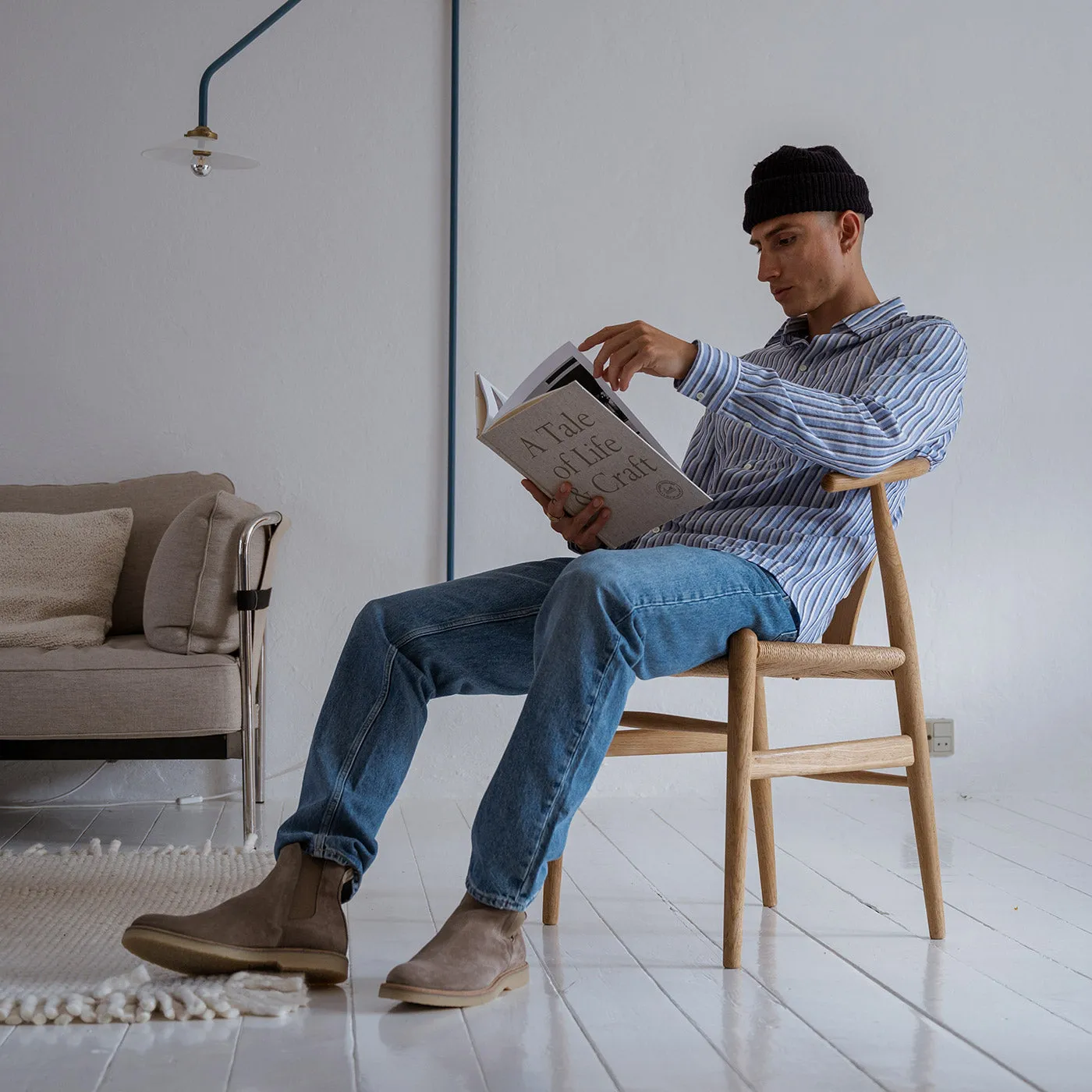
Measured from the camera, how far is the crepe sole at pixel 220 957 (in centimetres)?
136

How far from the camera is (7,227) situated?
9.04 ft

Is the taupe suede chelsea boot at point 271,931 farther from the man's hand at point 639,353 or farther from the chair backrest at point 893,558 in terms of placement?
the chair backrest at point 893,558

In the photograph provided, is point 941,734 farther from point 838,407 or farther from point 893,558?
point 838,407

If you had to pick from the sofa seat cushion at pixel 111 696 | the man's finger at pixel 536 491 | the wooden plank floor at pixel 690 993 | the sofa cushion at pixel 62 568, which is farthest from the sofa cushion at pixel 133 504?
the man's finger at pixel 536 491

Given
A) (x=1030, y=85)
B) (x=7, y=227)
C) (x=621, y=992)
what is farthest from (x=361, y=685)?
(x=1030, y=85)

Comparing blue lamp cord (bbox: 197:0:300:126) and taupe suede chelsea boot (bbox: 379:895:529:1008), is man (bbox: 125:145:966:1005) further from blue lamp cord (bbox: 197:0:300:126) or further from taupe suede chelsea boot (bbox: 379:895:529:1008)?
blue lamp cord (bbox: 197:0:300:126)

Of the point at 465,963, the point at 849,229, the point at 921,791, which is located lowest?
the point at 465,963

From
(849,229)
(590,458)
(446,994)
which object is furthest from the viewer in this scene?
(849,229)

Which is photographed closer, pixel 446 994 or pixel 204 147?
pixel 446 994

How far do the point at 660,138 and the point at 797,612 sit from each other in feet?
5.62

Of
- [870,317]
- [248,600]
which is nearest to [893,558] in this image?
[870,317]

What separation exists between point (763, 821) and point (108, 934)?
1.01 metres

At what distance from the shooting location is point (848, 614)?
72.2 inches

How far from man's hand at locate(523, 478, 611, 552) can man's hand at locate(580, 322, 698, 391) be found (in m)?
0.24
